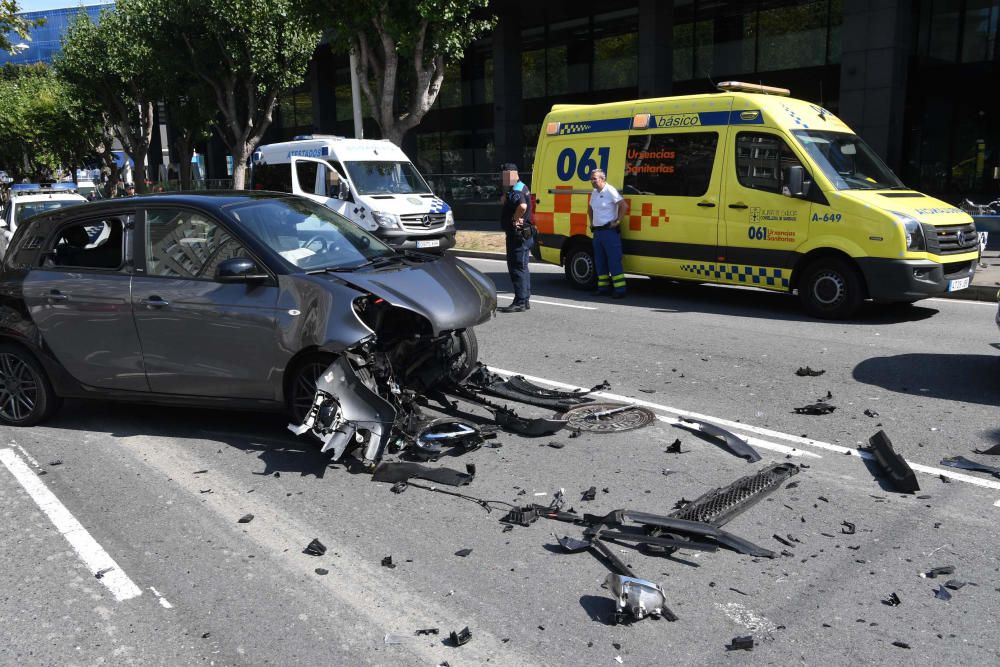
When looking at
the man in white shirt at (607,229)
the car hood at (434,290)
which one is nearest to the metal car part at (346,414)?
the car hood at (434,290)

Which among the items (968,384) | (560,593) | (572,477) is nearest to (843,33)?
(968,384)

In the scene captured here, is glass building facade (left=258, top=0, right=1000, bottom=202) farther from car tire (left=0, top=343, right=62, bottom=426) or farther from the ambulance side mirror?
car tire (left=0, top=343, right=62, bottom=426)

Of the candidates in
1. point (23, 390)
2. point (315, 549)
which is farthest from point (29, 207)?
point (315, 549)

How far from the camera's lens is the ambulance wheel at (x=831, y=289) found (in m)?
9.45

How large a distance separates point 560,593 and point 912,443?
302cm

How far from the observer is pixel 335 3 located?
19641mm

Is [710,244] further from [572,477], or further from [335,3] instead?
[335,3]

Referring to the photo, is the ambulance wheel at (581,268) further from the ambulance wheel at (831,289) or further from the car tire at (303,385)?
the car tire at (303,385)

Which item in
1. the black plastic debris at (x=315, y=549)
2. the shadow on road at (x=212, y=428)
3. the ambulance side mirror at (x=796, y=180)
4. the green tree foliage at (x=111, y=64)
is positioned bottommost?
the black plastic debris at (x=315, y=549)

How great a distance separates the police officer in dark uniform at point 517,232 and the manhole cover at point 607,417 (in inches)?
180

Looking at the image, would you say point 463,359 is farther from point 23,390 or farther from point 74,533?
point 23,390

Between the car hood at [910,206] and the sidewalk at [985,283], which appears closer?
the car hood at [910,206]

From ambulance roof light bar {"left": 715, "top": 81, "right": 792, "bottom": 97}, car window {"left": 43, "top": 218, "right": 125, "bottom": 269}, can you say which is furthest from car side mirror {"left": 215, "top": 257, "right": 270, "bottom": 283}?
ambulance roof light bar {"left": 715, "top": 81, "right": 792, "bottom": 97}

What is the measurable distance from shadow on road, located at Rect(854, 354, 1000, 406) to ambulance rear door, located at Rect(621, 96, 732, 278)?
353 centimetres
